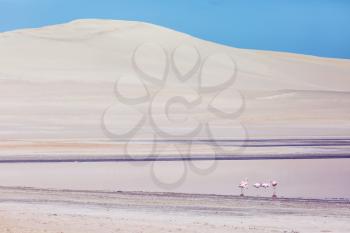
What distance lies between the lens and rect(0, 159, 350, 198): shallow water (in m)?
18.0

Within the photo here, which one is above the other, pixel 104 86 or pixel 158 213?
pixel 104 86

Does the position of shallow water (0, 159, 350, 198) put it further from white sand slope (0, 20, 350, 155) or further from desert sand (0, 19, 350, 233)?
white sand slope (0, 20, 350, 155)

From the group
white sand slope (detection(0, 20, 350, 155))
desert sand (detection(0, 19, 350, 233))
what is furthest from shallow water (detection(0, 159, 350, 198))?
white sand slope (detection(0, 20, 350, 155))

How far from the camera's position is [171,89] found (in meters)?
67.1

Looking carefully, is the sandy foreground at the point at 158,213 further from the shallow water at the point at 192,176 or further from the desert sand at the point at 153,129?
the shallow water at the point at 192,176

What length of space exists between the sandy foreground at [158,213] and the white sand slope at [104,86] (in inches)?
464

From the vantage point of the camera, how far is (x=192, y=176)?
20188 mm

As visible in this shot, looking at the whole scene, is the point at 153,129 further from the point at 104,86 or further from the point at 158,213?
the point at 104,86

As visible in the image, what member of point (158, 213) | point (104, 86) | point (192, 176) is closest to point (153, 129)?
point (192, 176)

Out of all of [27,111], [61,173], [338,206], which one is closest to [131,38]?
[27,111]

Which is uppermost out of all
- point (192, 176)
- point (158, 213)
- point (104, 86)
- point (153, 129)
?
point (104, 86)

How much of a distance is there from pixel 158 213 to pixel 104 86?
54831 mm

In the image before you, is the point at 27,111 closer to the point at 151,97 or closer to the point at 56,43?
the point at 151,97

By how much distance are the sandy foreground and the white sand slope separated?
11781 millimetres
